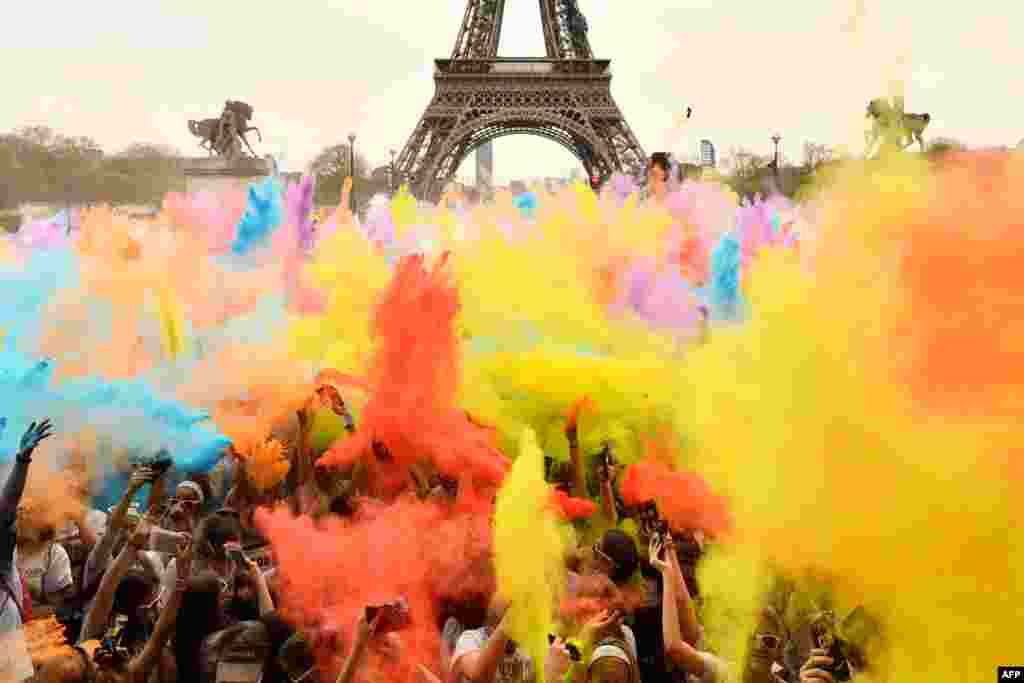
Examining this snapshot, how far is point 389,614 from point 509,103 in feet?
117

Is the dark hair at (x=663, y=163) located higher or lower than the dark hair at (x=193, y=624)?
higher

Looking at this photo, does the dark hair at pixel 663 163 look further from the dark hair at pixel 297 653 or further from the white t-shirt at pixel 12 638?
the white t-shirt at pixel 12 638

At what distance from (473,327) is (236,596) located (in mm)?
3821

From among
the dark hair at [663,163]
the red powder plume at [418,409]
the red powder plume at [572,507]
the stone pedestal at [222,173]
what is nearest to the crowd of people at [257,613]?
the red powder plume at [418,409]

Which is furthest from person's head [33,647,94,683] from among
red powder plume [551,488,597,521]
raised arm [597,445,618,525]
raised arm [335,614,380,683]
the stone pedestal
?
the stone pedestal

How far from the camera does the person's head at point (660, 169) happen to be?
794 inches

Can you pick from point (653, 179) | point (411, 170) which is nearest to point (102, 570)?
point (653, 179)

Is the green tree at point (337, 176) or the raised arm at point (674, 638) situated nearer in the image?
the raised arm at point (674, 638)

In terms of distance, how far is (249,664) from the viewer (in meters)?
3.88

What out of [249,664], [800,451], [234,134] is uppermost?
[234,134]

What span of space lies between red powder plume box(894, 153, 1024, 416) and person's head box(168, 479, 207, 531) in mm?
3441

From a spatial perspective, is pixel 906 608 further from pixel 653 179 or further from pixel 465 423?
pixel 653 179

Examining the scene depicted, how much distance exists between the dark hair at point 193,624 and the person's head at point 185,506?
3.23 feet

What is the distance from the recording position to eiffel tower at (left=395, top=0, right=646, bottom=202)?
36.1m
